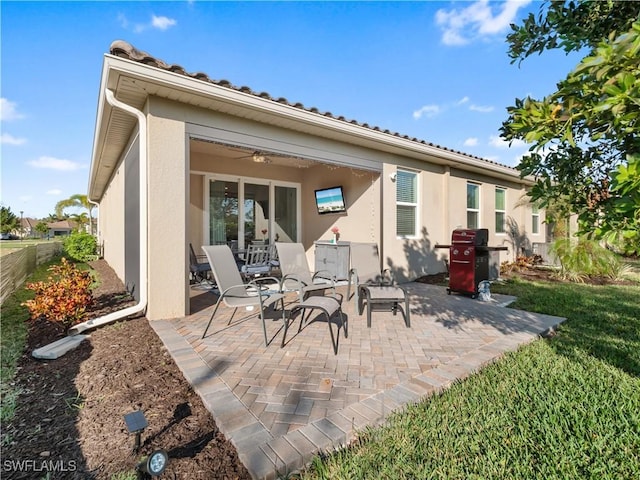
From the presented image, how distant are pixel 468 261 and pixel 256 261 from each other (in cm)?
481

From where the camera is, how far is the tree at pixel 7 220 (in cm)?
4731

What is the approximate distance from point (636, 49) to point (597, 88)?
20cm

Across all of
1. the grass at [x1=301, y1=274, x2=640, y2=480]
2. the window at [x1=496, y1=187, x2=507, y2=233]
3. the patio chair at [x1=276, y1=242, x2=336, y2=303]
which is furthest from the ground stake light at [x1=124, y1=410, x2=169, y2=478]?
the window at [x1=496, y1=187, x2=507, y2=233]

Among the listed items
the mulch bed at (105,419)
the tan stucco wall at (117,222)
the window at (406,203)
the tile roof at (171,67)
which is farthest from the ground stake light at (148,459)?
the window at (406,203)

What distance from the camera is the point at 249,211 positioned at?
30.6ft

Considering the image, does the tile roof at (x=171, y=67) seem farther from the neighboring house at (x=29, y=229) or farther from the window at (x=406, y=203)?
the neighboring house at (x=29, y=229)

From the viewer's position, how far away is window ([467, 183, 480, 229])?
32.8 ft

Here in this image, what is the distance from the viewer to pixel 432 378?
9.25ft

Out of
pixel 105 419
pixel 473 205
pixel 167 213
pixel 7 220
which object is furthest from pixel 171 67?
pixel 7 220

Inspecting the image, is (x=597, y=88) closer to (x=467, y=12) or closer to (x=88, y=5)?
(x=467, y=12)

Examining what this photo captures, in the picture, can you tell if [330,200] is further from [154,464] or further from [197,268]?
[154,464]

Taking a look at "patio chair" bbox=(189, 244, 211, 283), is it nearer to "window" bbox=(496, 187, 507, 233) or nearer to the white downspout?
the white downspout

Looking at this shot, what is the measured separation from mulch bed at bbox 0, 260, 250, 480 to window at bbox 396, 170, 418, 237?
6.31 m

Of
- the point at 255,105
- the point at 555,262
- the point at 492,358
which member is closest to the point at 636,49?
the point at 492,358
